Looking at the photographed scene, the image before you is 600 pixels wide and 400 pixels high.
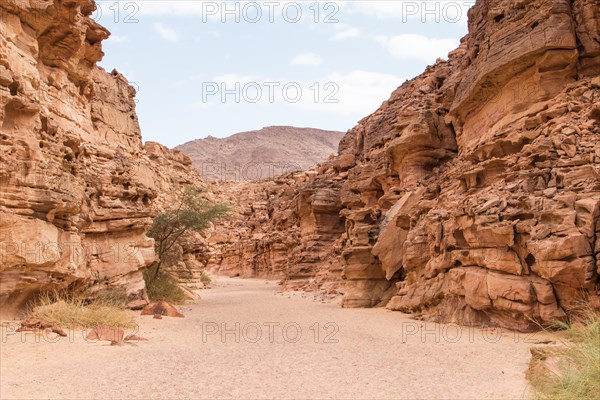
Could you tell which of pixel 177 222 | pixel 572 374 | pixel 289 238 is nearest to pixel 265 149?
pixel 289 238

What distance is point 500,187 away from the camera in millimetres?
10430

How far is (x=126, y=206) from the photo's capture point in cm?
1274

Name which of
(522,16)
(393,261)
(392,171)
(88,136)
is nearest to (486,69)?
(522,16)

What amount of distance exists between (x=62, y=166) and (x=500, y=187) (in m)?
9.83

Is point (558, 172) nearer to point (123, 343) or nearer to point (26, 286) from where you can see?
point (123, 343)

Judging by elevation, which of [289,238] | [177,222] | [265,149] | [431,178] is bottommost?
[289,238]

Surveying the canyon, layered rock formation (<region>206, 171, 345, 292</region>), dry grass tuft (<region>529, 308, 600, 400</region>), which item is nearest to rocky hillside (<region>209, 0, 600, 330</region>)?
the canyon

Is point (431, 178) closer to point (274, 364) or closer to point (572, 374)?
point (274, 364)

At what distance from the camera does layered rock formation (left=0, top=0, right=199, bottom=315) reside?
8.70m

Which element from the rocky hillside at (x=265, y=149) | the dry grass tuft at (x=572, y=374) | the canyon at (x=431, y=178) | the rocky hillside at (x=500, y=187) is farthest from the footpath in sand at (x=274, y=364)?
the rocky hillside at (x=265, y=149)

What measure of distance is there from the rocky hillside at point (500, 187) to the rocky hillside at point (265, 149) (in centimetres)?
8641

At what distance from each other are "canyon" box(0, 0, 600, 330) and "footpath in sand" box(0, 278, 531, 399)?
4.76 feet

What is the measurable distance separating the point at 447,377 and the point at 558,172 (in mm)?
5516

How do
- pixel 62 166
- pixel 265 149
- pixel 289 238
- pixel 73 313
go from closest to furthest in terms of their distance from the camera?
1. pixel 73 313
2. pixel 62 166
3. pixel 289 238
4. pixel 265 149
